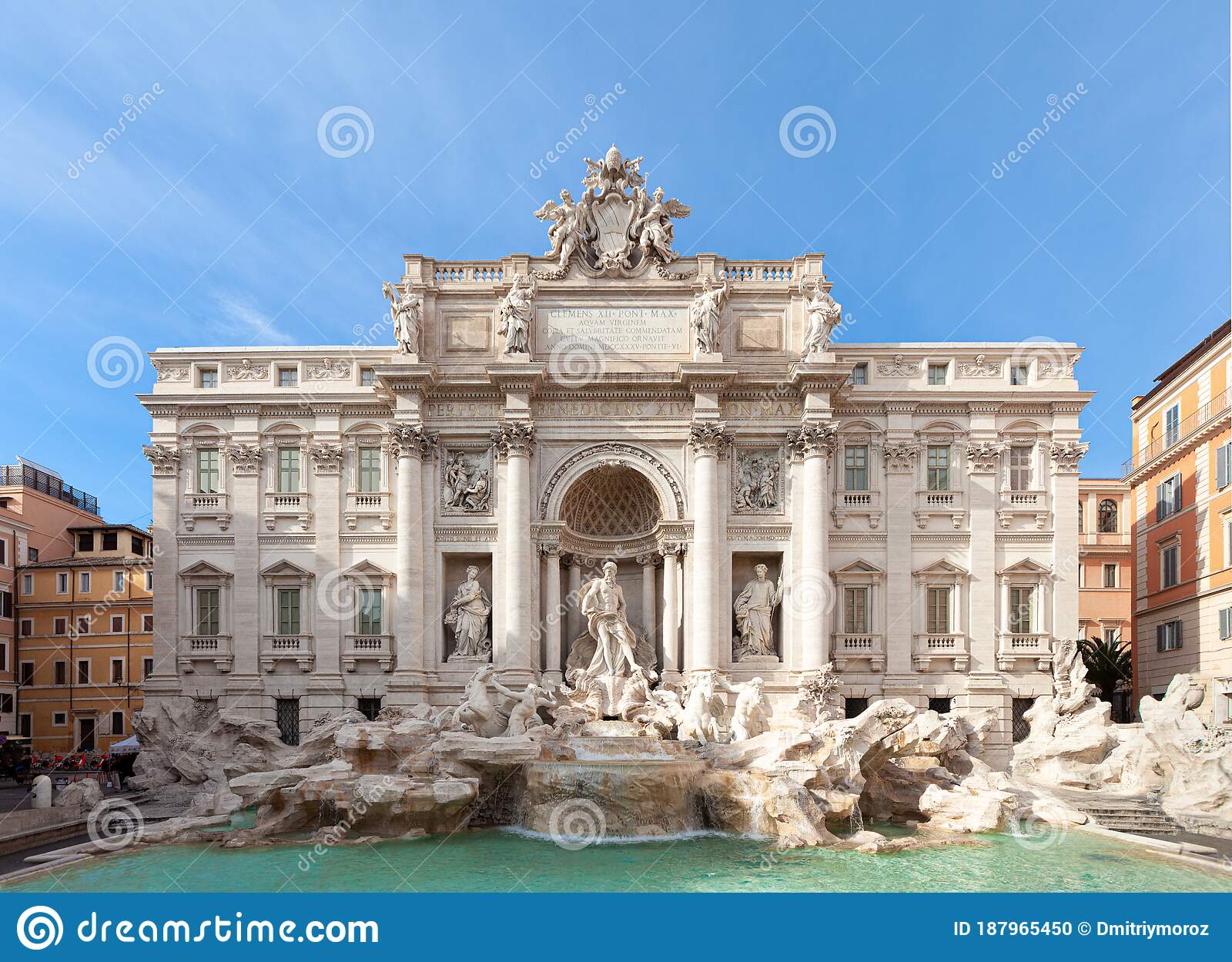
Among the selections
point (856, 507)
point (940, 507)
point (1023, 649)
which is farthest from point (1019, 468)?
point (1023, 649)

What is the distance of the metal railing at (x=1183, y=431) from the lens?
91.6ft

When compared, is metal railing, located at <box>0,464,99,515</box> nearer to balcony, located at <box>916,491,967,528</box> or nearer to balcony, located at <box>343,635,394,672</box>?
balcony, located at <box>343,635,394,672</box>

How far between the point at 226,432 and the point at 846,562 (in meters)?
19.7

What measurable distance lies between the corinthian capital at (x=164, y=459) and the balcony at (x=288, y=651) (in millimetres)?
6037

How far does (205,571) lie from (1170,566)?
3235 centimetres

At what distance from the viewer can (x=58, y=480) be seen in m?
43.5

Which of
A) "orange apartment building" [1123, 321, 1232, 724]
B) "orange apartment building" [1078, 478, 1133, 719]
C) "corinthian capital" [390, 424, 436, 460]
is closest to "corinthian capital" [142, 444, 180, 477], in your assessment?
"corinthian capital" [390, 424, 436, 460]

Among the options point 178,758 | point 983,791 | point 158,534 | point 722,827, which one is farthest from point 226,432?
point 983,791

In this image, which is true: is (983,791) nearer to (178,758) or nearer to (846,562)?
(846,562)

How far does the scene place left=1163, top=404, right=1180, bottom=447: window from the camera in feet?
103

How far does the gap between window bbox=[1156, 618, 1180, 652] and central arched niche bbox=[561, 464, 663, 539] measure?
60.6 feet

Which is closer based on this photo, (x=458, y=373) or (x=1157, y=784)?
(x=1157, y=784)

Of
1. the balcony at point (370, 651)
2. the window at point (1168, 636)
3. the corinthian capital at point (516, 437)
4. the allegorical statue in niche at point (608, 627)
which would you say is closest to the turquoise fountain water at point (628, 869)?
the allegorical statue in niche at point (608, 627)

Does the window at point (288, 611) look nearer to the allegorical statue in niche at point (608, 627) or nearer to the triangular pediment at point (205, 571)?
the triangular pediment at point (205, 571)
